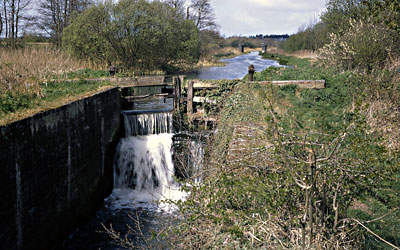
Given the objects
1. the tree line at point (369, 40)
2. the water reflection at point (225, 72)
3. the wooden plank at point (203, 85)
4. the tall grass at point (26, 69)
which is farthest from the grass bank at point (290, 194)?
the water reflection at point (225, 72)

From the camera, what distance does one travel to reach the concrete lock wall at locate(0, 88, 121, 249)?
19.8 feet

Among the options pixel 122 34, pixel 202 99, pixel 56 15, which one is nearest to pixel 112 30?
pixel 122 34

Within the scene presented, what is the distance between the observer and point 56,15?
2920 cm

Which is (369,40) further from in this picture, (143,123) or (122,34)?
(122,34)

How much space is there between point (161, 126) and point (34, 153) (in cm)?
584

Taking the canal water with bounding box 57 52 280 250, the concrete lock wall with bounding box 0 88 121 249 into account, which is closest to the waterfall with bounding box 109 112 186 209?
the canal water with bounding box 57 52 280 250

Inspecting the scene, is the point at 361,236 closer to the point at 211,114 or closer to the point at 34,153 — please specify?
the point at 34,153

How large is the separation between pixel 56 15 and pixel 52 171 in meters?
25.9

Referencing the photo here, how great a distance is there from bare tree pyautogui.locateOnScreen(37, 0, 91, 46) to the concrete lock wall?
70.6 ft

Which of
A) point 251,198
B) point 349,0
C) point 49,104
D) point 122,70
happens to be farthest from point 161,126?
point 349,0

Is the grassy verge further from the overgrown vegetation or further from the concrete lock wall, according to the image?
the concrete lock wall

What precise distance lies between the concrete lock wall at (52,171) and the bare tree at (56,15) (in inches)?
847

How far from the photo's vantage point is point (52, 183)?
7.37m

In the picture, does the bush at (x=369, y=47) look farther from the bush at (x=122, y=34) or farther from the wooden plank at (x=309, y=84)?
the bush at (x=122, y=34)
